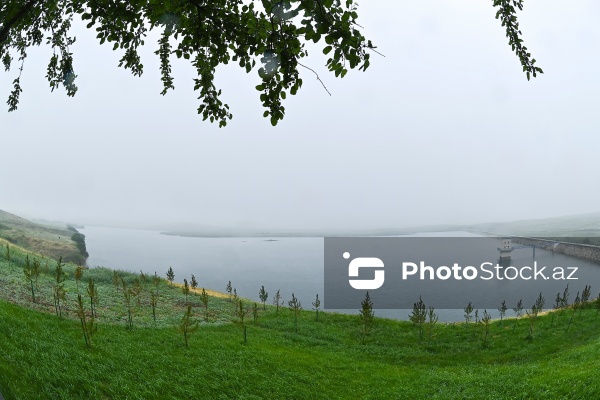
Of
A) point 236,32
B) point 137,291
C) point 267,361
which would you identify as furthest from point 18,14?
point 137,291

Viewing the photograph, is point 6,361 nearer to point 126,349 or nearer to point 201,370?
point 126,349

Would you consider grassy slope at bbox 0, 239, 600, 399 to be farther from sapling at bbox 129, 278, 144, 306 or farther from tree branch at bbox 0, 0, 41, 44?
tree branch at bbox 0, 0, 41, 44

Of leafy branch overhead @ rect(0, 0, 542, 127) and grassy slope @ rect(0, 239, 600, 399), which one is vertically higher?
leafy branch overhead @ rect(0, 0, 542, 127)

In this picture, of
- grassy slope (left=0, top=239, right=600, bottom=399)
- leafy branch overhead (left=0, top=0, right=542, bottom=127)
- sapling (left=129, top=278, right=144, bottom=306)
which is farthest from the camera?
sapling (left=129, top=278, right=144, bottom=306)

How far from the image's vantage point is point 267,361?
12.5 m

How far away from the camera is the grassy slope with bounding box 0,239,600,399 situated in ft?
25.3

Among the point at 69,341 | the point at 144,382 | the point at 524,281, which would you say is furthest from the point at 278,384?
the point at 524,281

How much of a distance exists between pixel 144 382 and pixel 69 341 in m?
2.72

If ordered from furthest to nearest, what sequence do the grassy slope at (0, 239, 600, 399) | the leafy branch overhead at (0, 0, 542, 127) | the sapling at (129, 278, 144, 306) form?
the sapling at (129, 278, 144, 306) < the grassy slope at (0, 239, 600, 399) < the leafy branch overhead at (0, 0, 542, 127)

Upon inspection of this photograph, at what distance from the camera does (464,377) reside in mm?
12938

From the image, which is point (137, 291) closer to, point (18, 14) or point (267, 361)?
point (267, 361)

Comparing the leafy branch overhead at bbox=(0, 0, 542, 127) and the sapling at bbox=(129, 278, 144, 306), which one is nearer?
the leafy branch overhead at bbox=(0, 0, 542, 127)

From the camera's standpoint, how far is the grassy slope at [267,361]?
772 cm

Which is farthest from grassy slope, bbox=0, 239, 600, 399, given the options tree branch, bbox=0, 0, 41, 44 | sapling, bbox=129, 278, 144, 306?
tree branch, bbox=0, 0, 41, 44
